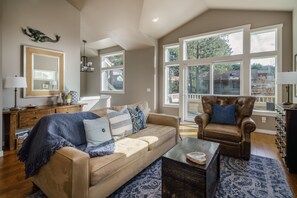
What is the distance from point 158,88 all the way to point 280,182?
449cm

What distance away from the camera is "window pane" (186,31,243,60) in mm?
4746

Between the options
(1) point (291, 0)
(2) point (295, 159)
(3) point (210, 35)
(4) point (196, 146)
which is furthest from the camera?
(3) point (210, 35)

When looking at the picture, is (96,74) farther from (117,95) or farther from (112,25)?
(112,25)

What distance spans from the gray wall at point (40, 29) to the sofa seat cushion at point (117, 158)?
2890 mm

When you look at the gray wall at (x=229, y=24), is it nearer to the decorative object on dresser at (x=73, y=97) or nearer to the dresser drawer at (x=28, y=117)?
the decorative object on dresser at (x=73, y=97)

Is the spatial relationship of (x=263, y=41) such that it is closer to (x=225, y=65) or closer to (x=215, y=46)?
(x=225, y=65)

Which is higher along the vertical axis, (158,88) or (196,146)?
(158,88)

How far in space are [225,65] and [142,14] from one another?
2.81 m

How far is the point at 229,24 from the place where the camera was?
4762mm

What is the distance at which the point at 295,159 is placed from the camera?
2387 mm

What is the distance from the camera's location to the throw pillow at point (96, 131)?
2102 millimetres

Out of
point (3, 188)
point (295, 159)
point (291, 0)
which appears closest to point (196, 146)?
point (295, 159)

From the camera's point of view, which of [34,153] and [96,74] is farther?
[96,74]

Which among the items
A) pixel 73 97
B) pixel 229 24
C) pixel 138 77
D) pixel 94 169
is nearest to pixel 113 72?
pixel 138 77
